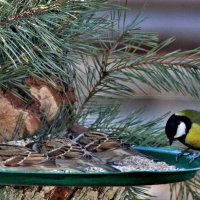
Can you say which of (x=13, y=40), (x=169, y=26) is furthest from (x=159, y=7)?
(x=13, y=40)

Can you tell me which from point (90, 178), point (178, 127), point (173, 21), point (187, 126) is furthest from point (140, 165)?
point (173, 21)

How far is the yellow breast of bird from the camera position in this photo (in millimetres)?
2072

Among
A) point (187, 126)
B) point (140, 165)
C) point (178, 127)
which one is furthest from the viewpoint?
point (187, 126)

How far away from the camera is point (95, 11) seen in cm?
150

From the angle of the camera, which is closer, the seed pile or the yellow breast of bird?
the seed pile

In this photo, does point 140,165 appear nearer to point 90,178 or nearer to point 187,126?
point 90,178

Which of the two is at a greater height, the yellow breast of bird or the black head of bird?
the black head of bird

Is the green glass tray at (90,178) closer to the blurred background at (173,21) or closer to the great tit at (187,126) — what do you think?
the great tit at (187,126)

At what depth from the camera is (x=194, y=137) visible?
2.15m

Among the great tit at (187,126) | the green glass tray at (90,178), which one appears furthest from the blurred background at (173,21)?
the green glass tray at (90,178)

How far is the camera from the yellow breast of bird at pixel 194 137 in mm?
2072

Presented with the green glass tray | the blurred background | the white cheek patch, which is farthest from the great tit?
the blurred background

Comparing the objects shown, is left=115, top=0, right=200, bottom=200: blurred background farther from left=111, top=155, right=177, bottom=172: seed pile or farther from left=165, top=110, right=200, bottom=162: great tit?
left=111, top=155, right=177, bottom=172: seed pile

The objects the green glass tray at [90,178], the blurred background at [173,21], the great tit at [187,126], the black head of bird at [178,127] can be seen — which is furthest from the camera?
the blurred background at [173,21]
